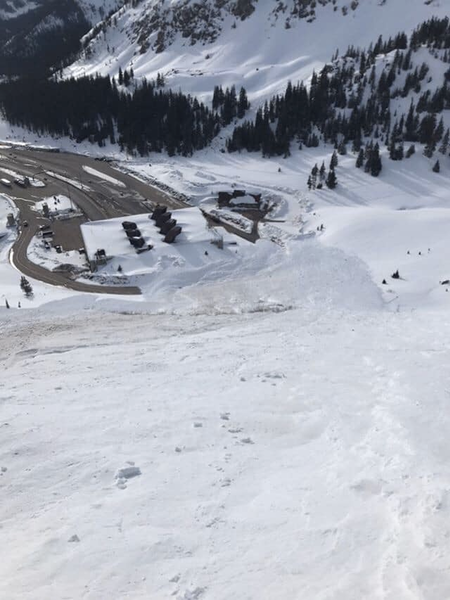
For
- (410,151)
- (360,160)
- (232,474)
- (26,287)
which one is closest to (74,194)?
(26,287)

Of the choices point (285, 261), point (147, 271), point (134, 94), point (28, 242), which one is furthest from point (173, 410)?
point (134, 94)

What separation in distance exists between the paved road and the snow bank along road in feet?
68.9

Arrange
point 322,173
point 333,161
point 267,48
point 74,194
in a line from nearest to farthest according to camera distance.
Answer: point 74,194, point 322,173, point 333,161, point 267,48

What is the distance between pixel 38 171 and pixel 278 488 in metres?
81.9

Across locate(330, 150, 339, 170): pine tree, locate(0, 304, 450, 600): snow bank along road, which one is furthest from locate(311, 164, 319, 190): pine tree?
locate(0, 304, 450, 600): snow bank along road

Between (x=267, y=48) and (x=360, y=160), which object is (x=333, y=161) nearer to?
(x=360, y=160)

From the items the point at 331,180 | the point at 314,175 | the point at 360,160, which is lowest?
the point at 331,180

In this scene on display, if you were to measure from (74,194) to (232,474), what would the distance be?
62.9 m

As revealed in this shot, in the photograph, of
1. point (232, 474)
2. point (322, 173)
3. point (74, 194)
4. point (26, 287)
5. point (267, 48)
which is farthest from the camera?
point (267, 48)

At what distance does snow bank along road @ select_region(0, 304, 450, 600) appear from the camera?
928 centimetres

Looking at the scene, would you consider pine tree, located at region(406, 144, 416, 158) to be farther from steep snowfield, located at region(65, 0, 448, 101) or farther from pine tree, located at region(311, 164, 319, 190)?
steep snowfield, located at region(65, 0, 448, 101)

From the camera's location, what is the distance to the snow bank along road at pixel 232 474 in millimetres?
9281

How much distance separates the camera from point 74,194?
6688 centimetres

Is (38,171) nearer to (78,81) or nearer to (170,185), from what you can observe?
(170,185)
